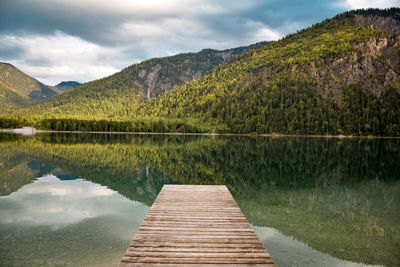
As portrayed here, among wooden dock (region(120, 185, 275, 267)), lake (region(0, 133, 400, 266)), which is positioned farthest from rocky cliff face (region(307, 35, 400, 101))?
wooden dock (region(120, 185, 275, 267))

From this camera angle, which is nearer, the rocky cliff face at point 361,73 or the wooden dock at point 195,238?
the wooden dock at point 195,238

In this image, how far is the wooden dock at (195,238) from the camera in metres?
7.60

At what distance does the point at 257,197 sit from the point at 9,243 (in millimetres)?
15823

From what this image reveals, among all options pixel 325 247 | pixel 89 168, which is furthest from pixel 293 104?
pixel 325 247

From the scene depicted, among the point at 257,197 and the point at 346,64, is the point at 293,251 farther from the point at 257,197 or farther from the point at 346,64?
the point at 346,64

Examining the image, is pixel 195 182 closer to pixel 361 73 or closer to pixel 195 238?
pixel 195 238

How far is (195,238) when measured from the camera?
359 inches

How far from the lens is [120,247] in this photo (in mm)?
11688

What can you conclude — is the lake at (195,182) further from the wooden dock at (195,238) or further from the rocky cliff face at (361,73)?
the rocky cliff face at (361,73)

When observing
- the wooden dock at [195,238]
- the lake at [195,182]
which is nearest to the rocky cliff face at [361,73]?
the lake at [195,182]

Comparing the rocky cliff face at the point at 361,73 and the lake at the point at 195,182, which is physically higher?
the rocky cliff face at the point at 361,73

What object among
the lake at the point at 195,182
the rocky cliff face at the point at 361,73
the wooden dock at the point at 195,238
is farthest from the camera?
the rocky cliff face at the point at 361,73

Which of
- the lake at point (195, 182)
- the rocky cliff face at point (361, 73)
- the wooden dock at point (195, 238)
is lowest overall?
the lake at point (195, 182)

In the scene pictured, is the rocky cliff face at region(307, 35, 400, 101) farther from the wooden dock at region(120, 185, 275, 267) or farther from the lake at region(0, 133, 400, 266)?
the wooden dock at region(120, 185, 275, 267)
